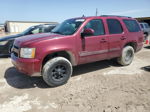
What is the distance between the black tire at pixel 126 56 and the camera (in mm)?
5484

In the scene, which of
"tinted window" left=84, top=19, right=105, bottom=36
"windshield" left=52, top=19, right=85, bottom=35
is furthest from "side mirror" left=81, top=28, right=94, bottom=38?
"tinted window" left=84, top=19, right=105, bottom=36

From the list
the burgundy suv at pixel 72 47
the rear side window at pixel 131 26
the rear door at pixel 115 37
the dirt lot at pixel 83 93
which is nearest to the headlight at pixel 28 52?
the burgundy suv at pixel 72 47

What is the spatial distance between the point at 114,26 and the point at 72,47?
2056 millimetres

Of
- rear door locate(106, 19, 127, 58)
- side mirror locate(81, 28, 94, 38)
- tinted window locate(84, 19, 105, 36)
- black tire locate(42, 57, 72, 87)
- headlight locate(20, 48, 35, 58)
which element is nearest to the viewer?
headlight locate(20, 48, 35, 58)

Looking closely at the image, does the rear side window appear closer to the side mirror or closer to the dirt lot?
the dirt lot

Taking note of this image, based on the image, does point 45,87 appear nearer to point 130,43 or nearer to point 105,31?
point 105,31

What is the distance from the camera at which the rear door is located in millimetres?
4941

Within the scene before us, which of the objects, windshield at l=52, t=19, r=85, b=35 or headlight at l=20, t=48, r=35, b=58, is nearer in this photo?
headlight at l=20, t=48, r=35, b=58

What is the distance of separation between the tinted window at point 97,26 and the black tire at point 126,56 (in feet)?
4.57

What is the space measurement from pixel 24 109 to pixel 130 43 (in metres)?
4.77

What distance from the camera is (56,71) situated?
12.9 ft

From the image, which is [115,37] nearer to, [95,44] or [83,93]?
[95,44]

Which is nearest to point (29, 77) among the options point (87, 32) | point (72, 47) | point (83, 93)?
point (72, 47)

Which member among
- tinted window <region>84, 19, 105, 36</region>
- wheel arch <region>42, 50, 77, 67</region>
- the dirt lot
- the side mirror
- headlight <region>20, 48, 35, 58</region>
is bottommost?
the dirt lot
